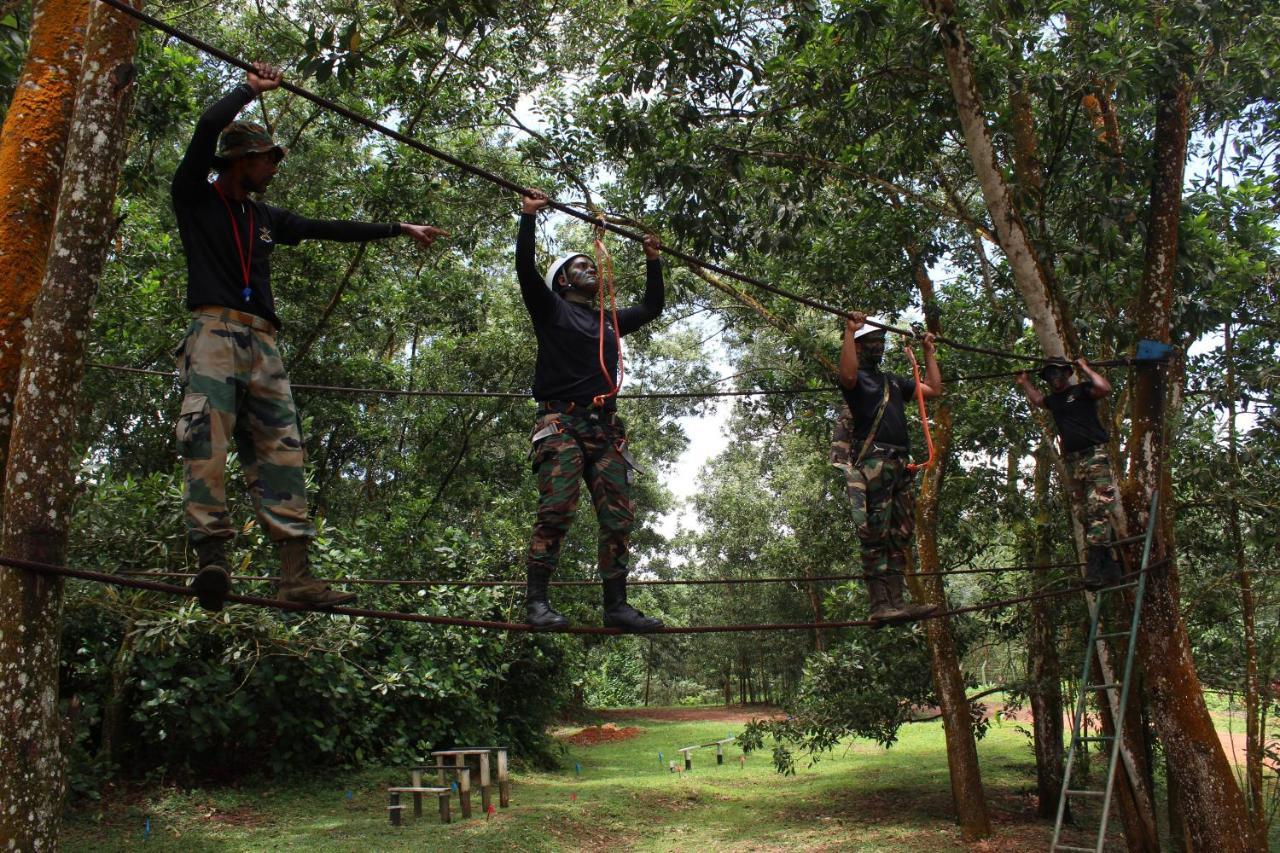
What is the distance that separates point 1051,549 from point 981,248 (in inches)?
146

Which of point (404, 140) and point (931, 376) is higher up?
point (404, 140)

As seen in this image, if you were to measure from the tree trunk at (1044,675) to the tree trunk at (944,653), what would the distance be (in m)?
0.91

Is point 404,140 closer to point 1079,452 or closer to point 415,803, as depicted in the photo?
point 1079,452

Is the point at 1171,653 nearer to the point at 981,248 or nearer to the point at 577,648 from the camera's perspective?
the point at 981,248

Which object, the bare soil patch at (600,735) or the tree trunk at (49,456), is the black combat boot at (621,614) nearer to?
the tree trunk at (49,456)

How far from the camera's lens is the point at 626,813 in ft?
38.5

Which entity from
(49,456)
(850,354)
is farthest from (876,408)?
(49,456)

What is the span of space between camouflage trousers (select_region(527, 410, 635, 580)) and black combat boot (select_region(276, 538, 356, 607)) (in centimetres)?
85

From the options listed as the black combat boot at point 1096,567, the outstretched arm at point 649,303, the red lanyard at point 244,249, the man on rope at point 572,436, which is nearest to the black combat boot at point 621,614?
the man on rope at point 572,436

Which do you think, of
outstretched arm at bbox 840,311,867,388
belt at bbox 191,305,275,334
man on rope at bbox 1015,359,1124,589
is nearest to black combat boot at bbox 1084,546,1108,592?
man on rope at bbox 1015,359,1124,589

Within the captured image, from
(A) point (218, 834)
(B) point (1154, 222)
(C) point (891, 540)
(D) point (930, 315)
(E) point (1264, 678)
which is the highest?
(D) point (930, 315)

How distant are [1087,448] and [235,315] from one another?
17.6 ft

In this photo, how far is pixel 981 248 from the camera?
10172 millimetres

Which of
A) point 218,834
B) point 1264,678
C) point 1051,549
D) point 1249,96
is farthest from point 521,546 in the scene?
point 1249,96
